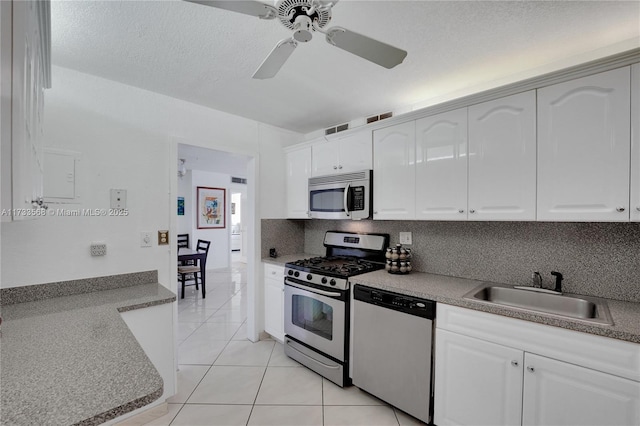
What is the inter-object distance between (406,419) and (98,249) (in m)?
2.53

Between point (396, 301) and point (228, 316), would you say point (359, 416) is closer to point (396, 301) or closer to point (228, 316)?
point (396, 301)

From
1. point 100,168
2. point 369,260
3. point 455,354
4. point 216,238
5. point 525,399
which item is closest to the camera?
point 525,399

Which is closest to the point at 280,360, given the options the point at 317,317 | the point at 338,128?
the point at 317,317

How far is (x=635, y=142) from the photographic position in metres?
1.39

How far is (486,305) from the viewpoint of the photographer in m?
1.58

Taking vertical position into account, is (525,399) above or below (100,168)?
below

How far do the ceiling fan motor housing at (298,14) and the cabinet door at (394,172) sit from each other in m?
1.32

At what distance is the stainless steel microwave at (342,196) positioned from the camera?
8.27 ft

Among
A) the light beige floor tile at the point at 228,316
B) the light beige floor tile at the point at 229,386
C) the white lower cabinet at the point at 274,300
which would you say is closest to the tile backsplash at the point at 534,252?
the white lower cabinet at the point at 274,300

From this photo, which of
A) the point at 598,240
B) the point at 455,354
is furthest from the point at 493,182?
the point at 455,354

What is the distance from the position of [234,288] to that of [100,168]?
3532 millimetres

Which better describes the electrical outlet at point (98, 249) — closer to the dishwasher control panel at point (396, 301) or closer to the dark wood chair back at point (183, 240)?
the dishwasher control panel at point (396, 301)

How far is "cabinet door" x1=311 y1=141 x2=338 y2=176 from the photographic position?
282cm

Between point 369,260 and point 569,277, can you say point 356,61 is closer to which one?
point 369,260
